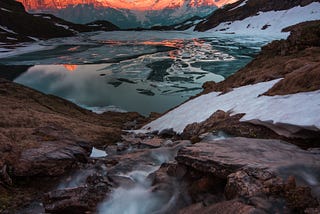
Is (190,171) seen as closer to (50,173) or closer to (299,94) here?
(50,173)

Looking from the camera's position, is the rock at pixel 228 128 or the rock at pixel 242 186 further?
the rock at pixel 228 128

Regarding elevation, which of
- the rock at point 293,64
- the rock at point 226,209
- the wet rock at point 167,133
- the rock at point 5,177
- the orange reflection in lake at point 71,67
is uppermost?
the rock at point 293,64

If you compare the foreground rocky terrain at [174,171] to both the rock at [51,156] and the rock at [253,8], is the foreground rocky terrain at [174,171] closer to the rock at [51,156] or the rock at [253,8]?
the rock at [51,156]

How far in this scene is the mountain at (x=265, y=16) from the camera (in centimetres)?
12988

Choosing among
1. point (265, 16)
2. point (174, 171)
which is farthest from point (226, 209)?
point (265, 16)

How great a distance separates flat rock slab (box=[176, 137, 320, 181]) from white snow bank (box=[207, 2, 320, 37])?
114199 millimetres

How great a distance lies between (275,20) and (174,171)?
14788cm

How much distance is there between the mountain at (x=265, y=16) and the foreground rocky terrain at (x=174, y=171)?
413 ft

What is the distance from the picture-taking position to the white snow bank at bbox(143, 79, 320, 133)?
984 cm

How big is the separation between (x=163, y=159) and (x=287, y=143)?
203 inches

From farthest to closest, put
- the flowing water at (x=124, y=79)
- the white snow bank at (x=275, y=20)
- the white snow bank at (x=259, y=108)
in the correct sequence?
1. the white snow bank at (x=275, y=20)
2. the flowing water at (x=124, y=79)
3. the white snow bank at (x=259, y=108)

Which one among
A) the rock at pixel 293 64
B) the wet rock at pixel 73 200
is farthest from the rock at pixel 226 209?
the rock at pixel 293 64

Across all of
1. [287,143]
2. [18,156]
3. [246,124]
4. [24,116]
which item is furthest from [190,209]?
[24,116]

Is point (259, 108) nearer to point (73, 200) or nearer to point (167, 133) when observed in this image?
point (167, 133)
